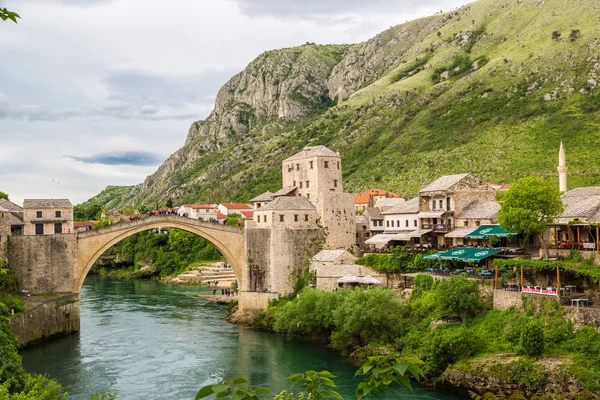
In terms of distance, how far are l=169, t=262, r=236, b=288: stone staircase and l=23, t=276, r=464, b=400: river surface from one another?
25099mm

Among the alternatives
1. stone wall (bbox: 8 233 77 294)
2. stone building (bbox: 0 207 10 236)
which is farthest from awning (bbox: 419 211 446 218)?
stone building (bbox: 0 207 10 236)

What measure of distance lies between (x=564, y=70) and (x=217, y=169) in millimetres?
87504

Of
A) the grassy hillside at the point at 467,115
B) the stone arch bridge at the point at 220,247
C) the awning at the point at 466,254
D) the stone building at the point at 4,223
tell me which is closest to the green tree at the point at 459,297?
the awning at the point at 466,254

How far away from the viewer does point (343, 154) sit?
113062mm

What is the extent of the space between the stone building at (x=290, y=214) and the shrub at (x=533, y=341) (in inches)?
1001

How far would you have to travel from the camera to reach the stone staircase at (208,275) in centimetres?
8106

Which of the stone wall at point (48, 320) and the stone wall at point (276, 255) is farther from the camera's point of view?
the stone wall at point (276, 255)

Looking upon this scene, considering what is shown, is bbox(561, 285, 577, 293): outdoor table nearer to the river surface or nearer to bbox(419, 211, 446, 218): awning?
the river surface

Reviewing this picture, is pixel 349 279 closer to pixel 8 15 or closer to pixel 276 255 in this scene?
pixel 276 255

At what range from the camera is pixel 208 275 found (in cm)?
8350

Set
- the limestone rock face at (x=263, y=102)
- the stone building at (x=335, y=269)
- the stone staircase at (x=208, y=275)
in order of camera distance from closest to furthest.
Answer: the stone building at (x=335, y=269)
the stone staircase at (x=208, y=275)
the limestone rock face at (x=263, y=102)

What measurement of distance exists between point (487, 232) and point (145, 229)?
27138mm

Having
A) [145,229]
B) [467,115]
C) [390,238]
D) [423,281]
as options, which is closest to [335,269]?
[390,238]

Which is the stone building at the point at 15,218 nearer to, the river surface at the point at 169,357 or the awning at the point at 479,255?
the river surface at the point at 169,357
